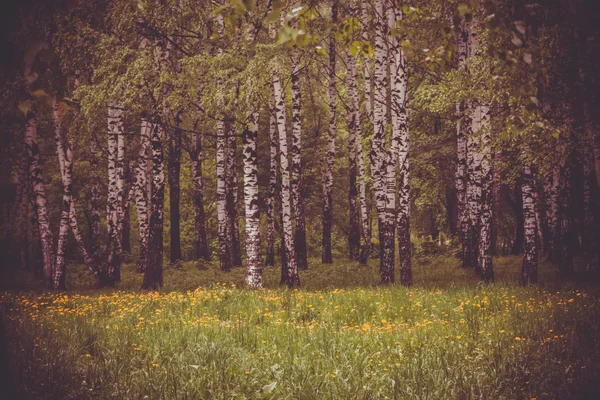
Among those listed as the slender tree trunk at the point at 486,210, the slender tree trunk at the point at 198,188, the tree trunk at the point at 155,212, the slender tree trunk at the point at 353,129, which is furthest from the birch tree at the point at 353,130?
the tree trunk at the point at 155,212

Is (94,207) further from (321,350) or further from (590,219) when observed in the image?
(590,219)

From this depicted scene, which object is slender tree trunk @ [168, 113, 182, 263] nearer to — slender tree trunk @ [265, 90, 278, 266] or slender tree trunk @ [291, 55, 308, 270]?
slender tree trunk @ [265, 90, 278, 266]

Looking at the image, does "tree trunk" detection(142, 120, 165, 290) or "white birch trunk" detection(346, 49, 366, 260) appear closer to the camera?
"tree trunk" detection(142, 120, 165, 290)

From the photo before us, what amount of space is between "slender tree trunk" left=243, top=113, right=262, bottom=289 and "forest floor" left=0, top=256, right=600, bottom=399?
3.11m

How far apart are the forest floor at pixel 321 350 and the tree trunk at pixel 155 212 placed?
142 inches

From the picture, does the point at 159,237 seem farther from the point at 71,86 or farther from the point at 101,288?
the point at 71,86

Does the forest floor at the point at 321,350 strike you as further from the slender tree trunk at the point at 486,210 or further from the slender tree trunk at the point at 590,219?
the slender tree trunk at the point at 590,219

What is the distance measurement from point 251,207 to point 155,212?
2814 mm

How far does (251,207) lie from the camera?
39.6ft

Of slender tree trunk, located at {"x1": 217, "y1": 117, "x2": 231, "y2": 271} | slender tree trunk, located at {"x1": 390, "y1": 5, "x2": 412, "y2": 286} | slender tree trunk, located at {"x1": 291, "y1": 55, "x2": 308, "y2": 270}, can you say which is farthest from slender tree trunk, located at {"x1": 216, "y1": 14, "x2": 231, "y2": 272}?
slender tree trunk, located at {"x1": 390, "y1": 5, "x2": 412, "y2": 286}

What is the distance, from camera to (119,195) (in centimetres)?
1595

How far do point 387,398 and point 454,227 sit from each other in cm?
2543

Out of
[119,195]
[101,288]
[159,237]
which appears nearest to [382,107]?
[159,237]

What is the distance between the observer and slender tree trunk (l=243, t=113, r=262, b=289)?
12.0m
